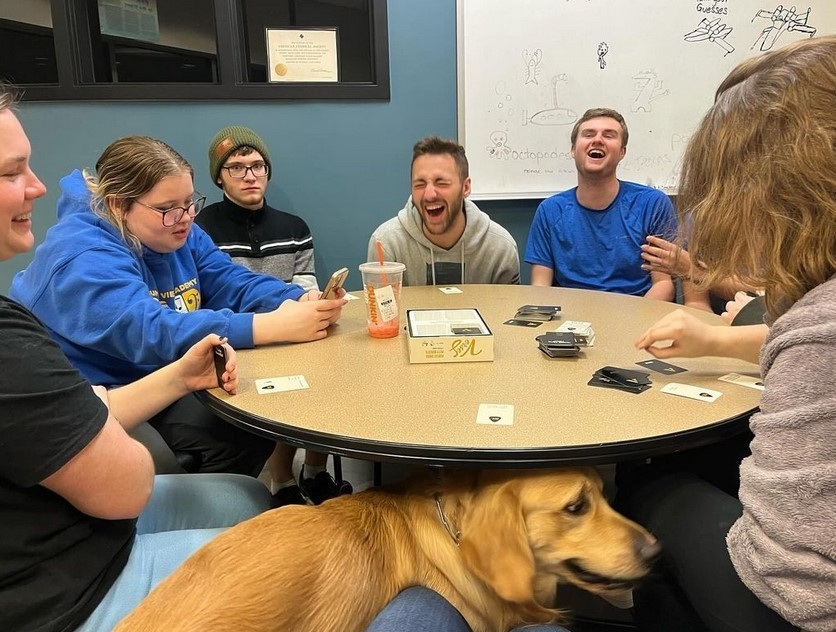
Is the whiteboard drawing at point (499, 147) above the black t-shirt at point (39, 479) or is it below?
above

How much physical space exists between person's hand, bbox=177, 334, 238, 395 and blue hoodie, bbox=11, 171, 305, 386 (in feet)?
0.57

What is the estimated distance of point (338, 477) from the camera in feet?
7.50

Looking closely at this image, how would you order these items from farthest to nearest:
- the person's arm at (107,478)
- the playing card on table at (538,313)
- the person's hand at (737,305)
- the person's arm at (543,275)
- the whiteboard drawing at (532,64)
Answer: the whiteboard drawing at (532,64)
the person's arm at (543,275)
the playing card on table at (538,313)
the person's hand at (737,305)
the person's arm at (107,478)

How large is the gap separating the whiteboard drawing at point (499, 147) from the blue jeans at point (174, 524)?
229cm

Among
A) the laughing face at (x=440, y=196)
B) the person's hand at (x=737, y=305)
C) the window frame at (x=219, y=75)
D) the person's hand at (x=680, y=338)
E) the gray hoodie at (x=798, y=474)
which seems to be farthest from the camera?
the window frame at (x=219, y=75)

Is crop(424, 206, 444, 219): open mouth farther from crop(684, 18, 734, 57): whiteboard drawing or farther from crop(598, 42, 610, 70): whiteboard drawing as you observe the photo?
crop(684, 18, 734, 57): whiteboard drawing

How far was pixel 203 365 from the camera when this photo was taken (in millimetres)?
1311

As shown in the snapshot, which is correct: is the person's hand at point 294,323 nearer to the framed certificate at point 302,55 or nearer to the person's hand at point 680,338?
the person's hand at point 680,338

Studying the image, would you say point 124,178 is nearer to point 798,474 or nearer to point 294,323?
point 294,323

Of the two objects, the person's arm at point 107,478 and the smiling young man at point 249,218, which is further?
the smiling young man at point 249,218

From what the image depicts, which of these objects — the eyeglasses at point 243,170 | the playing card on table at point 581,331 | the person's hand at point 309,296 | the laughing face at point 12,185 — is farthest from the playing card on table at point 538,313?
the eyeglasses at point 243,170

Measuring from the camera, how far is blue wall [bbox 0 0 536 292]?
3055 mm

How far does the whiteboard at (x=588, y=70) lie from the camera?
10.1 feet

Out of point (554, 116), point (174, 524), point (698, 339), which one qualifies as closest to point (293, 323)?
point (174, 524)
